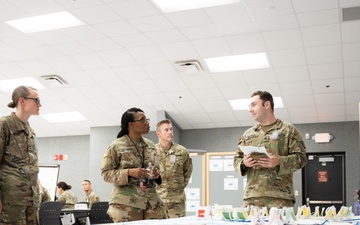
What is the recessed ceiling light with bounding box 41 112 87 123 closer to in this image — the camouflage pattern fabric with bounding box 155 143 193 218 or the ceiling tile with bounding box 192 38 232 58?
the ceiling tile with bounding box 192 38 232 58

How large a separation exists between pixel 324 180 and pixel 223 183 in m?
3.06

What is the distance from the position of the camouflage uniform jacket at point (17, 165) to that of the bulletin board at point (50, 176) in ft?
24.7

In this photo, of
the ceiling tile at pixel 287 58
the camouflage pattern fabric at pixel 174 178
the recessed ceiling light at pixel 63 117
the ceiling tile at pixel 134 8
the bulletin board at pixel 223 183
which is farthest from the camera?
the recessed ceiling light at pixel 63 117

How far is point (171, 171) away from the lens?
5766 millimetres

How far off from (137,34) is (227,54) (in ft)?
5.73

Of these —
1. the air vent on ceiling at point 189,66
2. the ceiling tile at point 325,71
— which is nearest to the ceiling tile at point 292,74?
the ceiling tile at point 325,71

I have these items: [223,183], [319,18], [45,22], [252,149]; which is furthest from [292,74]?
[252,149]

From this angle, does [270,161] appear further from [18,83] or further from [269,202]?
[18,83]

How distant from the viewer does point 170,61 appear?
10203mm

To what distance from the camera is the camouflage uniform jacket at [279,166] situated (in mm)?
3820

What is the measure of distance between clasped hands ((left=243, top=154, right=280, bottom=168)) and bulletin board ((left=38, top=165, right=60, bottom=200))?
8.20 m

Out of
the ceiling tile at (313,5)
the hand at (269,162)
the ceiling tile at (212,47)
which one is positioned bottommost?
the hand at (269,162)

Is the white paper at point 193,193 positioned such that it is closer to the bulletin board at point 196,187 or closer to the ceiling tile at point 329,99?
the bulletin board at point 196,187

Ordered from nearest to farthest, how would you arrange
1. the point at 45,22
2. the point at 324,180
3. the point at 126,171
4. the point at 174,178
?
1. the point at 126,171
2. the point at 174,178
3. the point at 45,22
4. the point at 324,180
